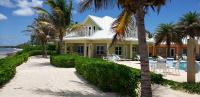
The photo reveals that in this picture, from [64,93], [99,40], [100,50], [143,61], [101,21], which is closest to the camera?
[143,61]

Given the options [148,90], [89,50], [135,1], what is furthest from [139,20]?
[89,50]

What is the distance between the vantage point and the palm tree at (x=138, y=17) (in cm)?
1016

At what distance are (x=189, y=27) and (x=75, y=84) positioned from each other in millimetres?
34382

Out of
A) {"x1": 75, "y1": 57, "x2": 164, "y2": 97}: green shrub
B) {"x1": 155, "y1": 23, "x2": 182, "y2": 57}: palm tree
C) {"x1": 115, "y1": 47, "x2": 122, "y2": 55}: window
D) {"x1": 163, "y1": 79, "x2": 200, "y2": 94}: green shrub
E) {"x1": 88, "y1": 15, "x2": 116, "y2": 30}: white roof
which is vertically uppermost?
{"x1": 88, "y1": 15, "x2": 116, "y2": 30}: white roof

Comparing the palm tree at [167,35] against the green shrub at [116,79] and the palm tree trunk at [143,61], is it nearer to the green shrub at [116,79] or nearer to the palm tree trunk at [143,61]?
the green shrub at [116,79]

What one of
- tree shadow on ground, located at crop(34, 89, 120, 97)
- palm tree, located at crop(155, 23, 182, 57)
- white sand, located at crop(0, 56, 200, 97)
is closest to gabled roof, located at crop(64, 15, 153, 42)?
Answer: palm tree, located at crop(155, 23, 182, 57)

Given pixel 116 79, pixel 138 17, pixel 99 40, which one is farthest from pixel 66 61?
pixel 99 40

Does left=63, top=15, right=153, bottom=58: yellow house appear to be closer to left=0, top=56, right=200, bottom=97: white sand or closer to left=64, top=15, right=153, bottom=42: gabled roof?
left=64, top=15, right=153, bottom=42: gabled roof

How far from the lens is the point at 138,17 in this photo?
10406 millimetres

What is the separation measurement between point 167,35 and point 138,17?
36.5m

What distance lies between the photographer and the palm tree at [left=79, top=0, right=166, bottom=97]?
10164 mm

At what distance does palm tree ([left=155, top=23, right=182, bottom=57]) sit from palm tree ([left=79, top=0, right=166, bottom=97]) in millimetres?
33534

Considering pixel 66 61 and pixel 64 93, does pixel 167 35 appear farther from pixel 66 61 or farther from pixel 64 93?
pixel 64 93

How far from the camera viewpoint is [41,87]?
13258 mm
